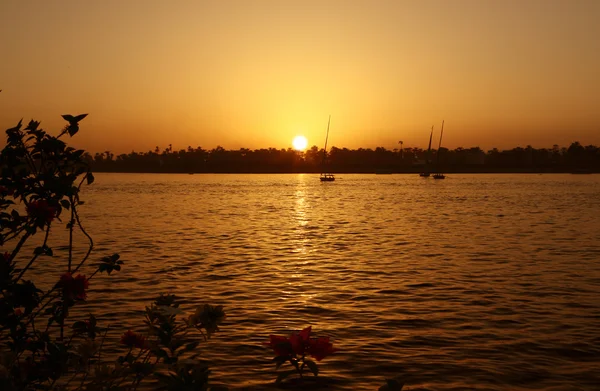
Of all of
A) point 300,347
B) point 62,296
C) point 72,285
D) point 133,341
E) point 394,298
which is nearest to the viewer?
point 300,347

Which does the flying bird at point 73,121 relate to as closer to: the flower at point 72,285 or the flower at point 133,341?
the flower at point 72,285

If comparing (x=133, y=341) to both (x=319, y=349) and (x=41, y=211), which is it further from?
(x=319, y=349)

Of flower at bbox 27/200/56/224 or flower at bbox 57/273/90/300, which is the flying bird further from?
flower at bbox 57/273/90/300

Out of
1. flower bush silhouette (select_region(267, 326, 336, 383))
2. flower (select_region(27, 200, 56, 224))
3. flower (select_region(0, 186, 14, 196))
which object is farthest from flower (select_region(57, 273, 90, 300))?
flower bush silhouette (select_region(267, 326, 336, 383))

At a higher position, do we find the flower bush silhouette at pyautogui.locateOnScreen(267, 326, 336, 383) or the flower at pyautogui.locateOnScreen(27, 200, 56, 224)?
the flower at pyautogui.locateOnScreen(27, 200, 56, 224)

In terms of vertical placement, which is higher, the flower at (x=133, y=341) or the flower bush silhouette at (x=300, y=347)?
the flower bush silhouette at (x=300, y=347)

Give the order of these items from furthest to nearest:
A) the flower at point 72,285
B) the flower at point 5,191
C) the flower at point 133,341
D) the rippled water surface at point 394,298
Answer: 1. the rippled water surface at point 394,298
2. the flower at point 5,191
3. the flower at point 72,285
4. the flower at point 133,341

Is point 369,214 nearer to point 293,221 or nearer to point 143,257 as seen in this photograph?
point 293,221

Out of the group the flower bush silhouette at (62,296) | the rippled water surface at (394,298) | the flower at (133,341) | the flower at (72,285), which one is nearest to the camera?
the flower bush silhouette at (62,296)

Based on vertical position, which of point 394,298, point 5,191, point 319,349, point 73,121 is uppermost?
point 73,121

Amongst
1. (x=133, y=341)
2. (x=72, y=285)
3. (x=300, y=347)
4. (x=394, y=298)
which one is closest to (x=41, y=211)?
(x=72, y=285)

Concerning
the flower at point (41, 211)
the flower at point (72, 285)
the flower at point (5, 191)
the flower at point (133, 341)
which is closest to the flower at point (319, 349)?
the flower at point (133, 341)

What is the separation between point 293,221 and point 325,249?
18451 millimetres

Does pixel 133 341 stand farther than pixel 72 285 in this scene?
No
